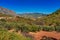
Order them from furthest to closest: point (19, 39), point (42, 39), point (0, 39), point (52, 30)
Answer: point (52, 30)
point (42, 39)
point (19, 39)
point (0, 39)

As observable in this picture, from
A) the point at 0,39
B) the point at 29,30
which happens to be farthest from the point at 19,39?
the point at 29,30

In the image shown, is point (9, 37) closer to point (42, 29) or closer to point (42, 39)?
point (42, 39)

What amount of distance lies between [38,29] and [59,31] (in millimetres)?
2159

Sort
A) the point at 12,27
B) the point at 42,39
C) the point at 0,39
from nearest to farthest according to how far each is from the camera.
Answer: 1. the point at 0,39
2. the point at 42,39
3. the point at 12,27

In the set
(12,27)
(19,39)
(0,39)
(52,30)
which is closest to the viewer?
(0,39)

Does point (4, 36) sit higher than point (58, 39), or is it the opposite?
point (4, 36)

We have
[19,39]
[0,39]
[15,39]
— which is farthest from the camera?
[19,39]

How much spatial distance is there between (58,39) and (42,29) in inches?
219

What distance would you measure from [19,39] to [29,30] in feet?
29.0

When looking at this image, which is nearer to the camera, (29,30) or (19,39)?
(19,39)

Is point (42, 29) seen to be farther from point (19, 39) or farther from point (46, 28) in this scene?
point (19, 39)

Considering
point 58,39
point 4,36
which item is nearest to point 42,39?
point 58,39

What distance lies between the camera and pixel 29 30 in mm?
20203

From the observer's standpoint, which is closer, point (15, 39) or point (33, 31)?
point (15, 39)
